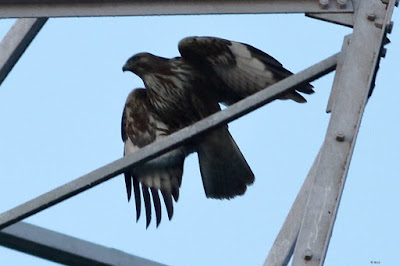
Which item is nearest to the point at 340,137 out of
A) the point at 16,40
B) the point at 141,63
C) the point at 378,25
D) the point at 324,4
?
the point at 378,25

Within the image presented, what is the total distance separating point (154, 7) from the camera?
3.68 m

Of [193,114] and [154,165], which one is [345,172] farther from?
[193,114]

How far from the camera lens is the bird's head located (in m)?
5.80

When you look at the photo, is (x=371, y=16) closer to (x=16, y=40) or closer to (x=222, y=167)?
(x=16, y=40)

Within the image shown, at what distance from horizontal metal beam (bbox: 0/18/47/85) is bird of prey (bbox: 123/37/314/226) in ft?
2.30

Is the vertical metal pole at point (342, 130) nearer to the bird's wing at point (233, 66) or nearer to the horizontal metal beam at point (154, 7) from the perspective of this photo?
the horizontal metal beam at point (154, 7)

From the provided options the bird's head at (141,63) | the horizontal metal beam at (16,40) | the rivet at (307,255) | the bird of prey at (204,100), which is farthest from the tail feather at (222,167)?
the rivet at (307,255)

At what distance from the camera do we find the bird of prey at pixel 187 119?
4.86 metres

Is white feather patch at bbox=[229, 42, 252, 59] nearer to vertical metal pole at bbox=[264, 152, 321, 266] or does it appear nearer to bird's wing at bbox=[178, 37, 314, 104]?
bird's wing at bbox=[178, 37, 314, 104]

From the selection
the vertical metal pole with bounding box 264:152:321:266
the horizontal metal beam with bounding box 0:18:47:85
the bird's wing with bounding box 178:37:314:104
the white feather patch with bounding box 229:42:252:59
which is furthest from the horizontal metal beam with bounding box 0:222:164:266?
the white feather patch with bounding box 229:42:252:59

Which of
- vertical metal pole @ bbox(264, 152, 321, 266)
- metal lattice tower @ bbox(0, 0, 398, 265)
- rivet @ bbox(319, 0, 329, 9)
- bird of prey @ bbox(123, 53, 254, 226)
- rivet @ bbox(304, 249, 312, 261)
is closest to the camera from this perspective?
rivet @ bbox(304, 249, 312, 261)

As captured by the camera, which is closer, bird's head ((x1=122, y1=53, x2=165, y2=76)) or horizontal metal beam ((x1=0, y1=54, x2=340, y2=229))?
horizontal metal beam ((x1=0, y1=54, x2=340, y2=229))

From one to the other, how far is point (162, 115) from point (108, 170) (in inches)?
76.6

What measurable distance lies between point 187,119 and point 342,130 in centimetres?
216
